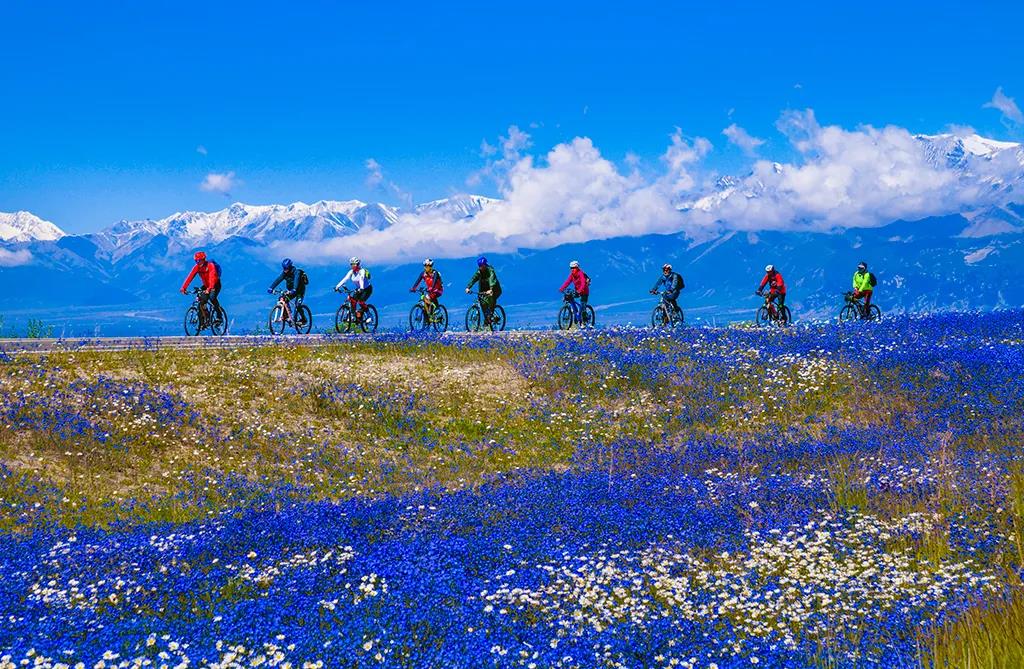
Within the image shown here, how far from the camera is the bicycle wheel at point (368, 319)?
3067 centimetres

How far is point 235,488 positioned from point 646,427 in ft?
30.5

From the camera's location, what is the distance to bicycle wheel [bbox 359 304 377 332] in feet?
101

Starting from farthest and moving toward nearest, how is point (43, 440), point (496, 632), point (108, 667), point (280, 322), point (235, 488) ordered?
point (280, 322)
point (43, 440)
point (235, 488)
point (496, 632)
point (108, 667)

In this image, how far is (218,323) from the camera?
29.1 meters

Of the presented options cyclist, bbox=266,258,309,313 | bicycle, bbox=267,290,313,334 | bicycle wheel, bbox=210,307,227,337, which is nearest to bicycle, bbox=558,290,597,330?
bicycle, bbox=267,290,313,334

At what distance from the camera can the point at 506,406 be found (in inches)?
841

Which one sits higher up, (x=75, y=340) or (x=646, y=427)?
(x=75, y=340)

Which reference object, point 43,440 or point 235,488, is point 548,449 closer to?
point 235,488

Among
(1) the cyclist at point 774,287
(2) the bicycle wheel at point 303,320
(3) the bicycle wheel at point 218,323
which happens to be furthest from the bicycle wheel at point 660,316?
(3) the bicycle wheel at point 218,323

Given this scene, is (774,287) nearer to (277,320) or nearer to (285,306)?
(285,306)

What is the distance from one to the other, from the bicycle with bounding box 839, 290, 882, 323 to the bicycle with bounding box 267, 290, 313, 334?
66.3 ft

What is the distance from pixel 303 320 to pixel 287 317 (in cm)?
58

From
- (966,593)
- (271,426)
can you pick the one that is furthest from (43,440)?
(966,593)

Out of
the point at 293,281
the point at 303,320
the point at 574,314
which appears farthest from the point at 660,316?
the point at 293,281
